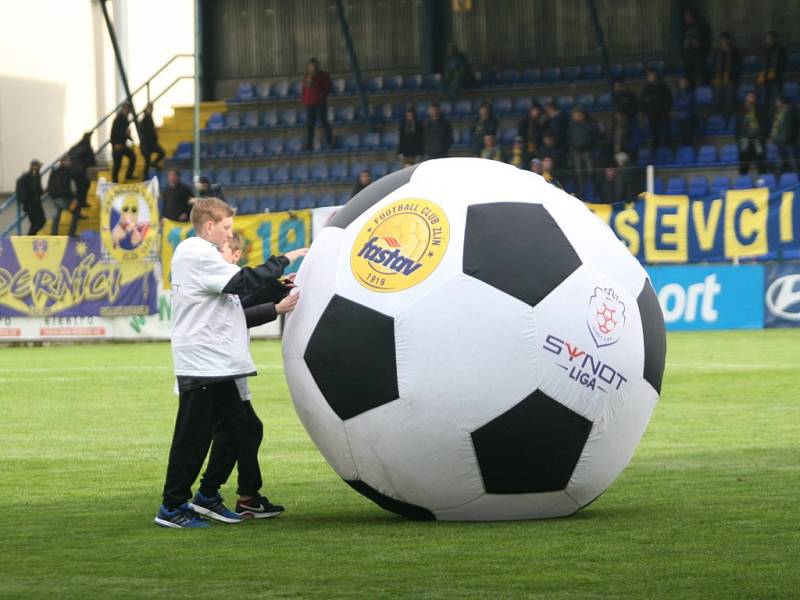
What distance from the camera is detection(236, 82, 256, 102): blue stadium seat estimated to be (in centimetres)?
3644

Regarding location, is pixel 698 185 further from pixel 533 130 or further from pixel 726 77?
pixel 726 77

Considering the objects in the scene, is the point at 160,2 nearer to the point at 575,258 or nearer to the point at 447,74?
the point at 447,74

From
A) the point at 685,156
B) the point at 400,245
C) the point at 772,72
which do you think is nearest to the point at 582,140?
the point at 685,156

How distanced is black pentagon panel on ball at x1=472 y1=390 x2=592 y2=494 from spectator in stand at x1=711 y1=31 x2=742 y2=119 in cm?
2261

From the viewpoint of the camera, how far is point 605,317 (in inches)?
264

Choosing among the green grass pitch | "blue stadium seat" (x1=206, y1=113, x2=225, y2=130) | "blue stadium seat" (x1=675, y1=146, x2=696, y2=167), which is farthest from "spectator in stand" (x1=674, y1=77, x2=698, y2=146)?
the green grass pitch

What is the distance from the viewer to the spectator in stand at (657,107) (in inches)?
1086

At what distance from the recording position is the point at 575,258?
22.2 ft

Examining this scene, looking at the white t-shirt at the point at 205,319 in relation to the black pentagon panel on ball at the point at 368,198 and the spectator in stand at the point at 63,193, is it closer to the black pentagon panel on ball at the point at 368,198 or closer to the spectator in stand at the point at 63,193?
the black pentagon panel on ball at the point at 368,198

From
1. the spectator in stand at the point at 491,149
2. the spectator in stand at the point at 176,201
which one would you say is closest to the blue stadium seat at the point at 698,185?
the spectator in stand at the point at 491,149

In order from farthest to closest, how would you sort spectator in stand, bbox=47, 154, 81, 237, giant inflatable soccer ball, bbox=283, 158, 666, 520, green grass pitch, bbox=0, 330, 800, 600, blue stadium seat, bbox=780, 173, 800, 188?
Answer: spectator in stand, bbox=47, 154, 81, 237 < blue stadium seat, bbox=780, 173, 800, 188 < giant inflatable soccer ball, bbox=283, 158, 666, 520 < green grass pitch, bbox=0, 330, 800, 600

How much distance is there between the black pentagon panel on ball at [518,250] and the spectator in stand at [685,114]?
870 inches

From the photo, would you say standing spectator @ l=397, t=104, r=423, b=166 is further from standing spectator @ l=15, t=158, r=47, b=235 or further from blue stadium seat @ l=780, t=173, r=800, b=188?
blue stadium seat @ l=780, t=173, r=800, b=188

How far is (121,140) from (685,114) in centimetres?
1174
